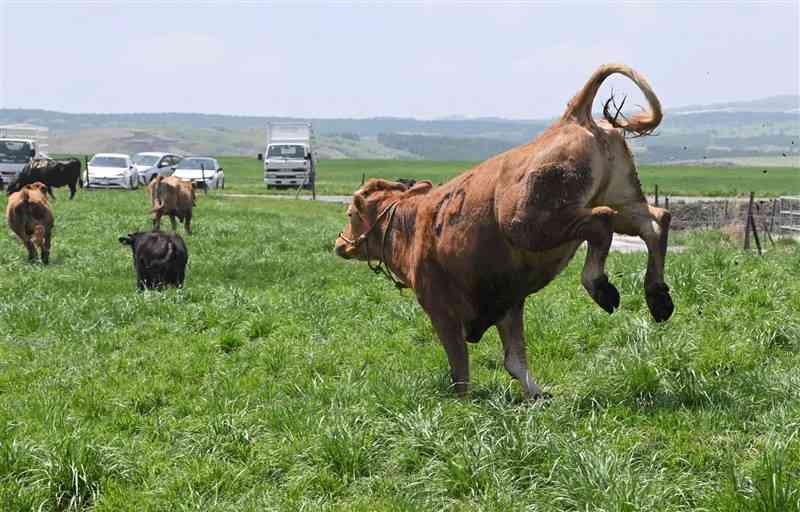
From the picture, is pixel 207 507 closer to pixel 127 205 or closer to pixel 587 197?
pixel 587 197

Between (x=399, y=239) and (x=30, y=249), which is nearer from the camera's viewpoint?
(x=399, y=239)

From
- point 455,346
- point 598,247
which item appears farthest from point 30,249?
point 598,247

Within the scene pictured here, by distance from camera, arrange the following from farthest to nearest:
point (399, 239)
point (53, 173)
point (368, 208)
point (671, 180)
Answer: point (671, 180)
point (53, 173)
point (368, 208)
point (399, 239)

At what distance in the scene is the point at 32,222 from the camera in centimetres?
1596

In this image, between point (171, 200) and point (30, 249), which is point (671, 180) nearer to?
point (171, 200)

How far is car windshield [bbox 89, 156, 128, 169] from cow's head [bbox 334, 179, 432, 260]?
1308 inches

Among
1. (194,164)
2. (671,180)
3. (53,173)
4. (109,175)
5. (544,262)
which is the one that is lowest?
(671,180)

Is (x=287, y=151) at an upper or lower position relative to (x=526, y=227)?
lower

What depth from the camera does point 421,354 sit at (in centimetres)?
810

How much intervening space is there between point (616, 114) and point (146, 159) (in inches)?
1569

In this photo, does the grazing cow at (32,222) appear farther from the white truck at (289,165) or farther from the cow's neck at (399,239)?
the white truck at (289,165)

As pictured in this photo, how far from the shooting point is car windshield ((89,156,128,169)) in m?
39.2

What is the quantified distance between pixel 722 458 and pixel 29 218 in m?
13.8

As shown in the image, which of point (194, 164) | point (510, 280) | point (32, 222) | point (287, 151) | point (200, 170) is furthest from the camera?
point (287, 151)
